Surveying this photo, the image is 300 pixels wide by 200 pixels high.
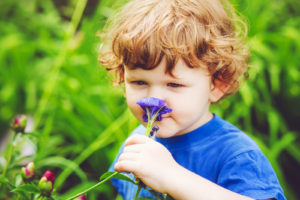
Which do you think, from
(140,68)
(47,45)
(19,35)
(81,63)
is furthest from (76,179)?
(19,35)

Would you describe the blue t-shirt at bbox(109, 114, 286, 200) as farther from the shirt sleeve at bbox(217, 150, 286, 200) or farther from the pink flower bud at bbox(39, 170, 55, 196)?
the pink flower bud at bbox(39, 170, 55, 196)

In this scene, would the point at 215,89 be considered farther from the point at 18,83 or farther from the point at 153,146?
the point at 18,83

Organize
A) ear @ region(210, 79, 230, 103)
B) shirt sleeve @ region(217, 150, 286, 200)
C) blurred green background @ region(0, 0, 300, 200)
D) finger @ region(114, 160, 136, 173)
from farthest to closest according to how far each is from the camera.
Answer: blurred green background @ region(0, 0, 300, 200)
ear @ region(210, 79, 230, 103)
shirt sleeve @ region(217, 150, 286, 200)
finger @ region(114, 160, 136, 173)

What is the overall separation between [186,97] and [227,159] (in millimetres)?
204

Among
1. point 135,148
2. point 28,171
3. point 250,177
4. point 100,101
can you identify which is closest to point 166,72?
point 135,148

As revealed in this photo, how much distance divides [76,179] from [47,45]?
100 cm

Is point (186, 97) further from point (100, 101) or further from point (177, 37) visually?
point (100, 101)

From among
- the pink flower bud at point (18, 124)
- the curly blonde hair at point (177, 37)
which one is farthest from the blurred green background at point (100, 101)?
the curly blonde hair at point (177, 37)

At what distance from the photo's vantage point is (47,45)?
2330 mm

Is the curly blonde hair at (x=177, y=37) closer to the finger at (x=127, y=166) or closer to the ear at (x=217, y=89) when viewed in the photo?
the ear at (x=217, y=89)

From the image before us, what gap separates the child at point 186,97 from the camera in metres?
0.75

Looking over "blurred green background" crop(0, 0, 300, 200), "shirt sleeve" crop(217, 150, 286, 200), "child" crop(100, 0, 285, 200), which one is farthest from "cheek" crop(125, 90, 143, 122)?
"blurred green background" crop(0, 0, 300, 200)

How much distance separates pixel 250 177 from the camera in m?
0.86

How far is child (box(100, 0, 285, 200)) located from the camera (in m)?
0.75
